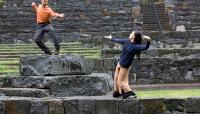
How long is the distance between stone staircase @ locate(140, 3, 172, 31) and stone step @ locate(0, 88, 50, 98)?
1574 centimetres

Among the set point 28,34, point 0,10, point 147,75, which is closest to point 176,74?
point 147,75

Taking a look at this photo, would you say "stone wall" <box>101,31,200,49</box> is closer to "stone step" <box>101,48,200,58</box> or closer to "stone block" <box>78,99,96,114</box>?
"stone step" <box>101,48,200,58</box>

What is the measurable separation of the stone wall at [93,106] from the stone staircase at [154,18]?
16.5 m

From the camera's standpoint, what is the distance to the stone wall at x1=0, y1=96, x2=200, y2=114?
484 inches

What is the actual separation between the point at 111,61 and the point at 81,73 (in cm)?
476

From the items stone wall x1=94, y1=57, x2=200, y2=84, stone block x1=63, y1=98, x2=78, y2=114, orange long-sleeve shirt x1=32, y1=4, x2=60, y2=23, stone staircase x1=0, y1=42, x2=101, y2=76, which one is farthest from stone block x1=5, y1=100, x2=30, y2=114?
stone staircase x1=0, y1=42, x2=101, y2=76

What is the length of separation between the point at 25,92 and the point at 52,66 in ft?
3.15

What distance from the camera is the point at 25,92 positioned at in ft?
44.1

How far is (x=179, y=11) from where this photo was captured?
104 ft

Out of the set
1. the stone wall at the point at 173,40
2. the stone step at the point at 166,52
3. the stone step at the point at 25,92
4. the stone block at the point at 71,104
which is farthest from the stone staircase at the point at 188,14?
the stone block at the point at 71,104

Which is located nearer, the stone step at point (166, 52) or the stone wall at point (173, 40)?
the stone step at point (166, 52)

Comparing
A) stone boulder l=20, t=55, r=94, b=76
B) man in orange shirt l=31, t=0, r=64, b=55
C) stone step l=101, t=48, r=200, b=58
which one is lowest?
stone step l=101, t=48, r=200, b=58

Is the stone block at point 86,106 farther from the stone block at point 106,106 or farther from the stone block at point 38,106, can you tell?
the stone block at point 38,106

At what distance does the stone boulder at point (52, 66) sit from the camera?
45.7 ft
